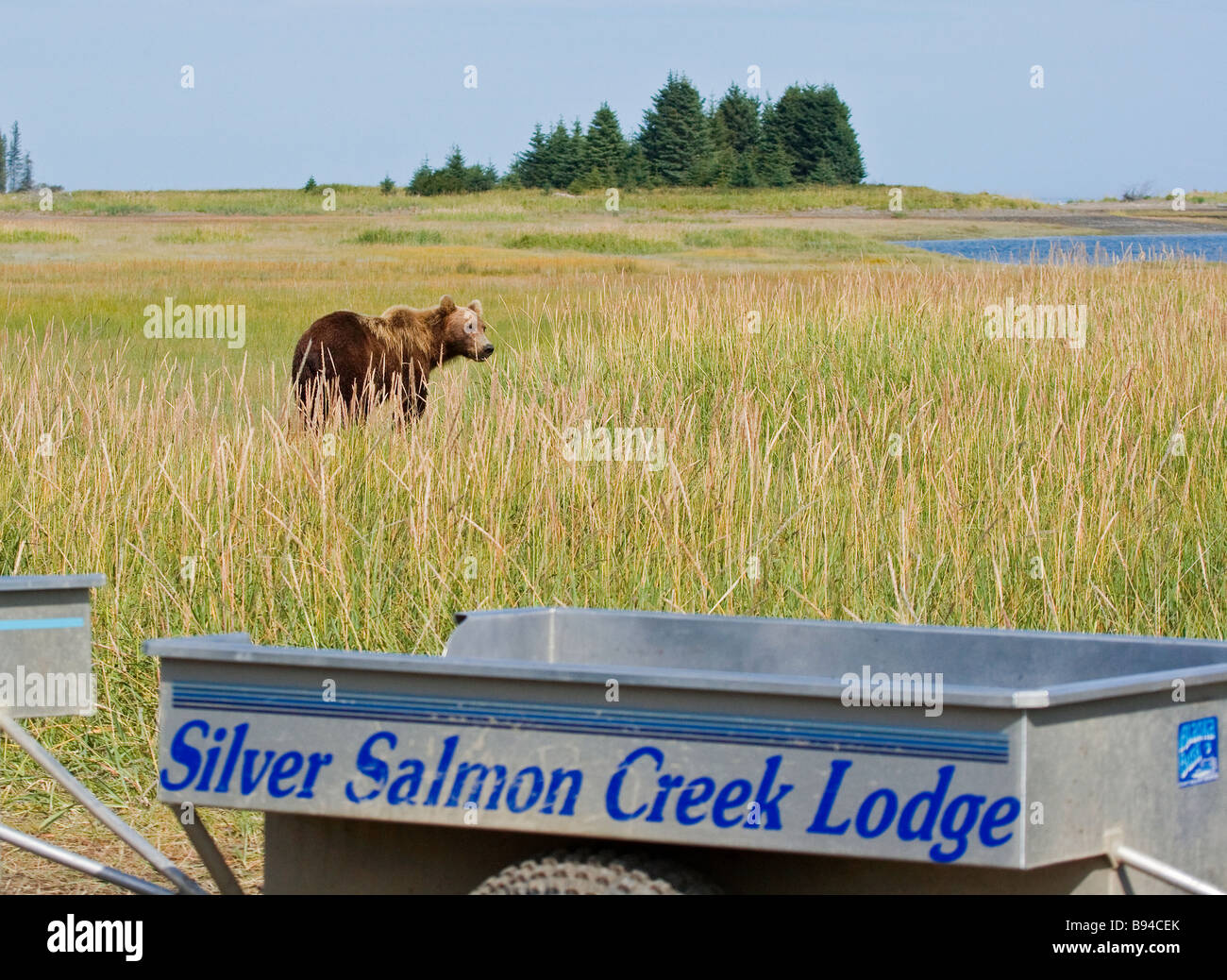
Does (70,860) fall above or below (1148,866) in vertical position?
below

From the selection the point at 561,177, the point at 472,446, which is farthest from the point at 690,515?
the point at 561,177

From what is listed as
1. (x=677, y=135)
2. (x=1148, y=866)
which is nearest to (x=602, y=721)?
(x=1148, y=866)

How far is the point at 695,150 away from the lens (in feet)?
230

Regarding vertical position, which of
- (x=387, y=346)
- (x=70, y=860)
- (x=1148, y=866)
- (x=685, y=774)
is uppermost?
(x=387, y=346)

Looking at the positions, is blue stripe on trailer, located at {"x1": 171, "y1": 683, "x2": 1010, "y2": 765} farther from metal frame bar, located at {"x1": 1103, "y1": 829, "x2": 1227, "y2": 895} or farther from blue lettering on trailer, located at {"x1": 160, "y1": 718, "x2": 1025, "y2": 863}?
metal frame bar, located at {"x1": 1103, "y1": 829, "x2": 1227, "y2": 895}

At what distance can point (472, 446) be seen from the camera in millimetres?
5422

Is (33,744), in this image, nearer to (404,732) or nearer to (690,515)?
(404,732)

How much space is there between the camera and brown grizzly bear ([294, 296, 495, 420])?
8555 mm

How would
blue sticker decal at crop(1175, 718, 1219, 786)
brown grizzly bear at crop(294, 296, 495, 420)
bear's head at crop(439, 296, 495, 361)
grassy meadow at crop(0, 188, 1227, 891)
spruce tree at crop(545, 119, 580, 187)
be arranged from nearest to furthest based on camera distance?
1. blue sticker decal at crop(1175, 718, 1219, 786)
2. grassy meadow at crop(0, 188, 1227, 891)
3. brown grizzly bear at crop(294, 296, 495, 420)
4. bear's head at crop(439, 296, 495, 361)
5. spruce tree at crop(545, 119, 580, 187)

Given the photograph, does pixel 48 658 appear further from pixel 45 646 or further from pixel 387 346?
pixel 387 346

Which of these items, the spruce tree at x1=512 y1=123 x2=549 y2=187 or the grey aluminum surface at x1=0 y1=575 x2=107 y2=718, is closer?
the grey aluminum surface at x1=0 y1=575 x2=107 y2=718

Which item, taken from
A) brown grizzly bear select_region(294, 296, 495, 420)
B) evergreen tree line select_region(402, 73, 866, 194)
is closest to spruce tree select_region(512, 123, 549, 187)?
evergreen tree line select_region(402, 73, 866, 194)

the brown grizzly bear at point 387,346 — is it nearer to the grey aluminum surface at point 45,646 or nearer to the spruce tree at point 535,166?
the grey aluminum surface at point 45,646

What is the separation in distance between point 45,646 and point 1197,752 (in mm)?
1957
